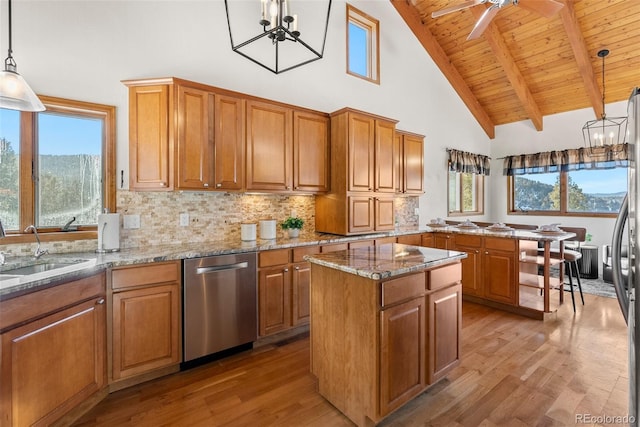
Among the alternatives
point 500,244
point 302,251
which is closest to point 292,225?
point 302,251

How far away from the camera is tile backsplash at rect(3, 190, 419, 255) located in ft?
8.77

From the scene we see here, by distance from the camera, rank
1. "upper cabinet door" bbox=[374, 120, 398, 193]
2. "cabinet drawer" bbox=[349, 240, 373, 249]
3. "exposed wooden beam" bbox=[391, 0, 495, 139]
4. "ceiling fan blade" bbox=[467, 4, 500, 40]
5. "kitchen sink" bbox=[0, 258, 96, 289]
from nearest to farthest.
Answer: "kitchen sink" bbox=[0, 258, 96, 289] → "ceiling fan blade" bbox=[467, 4, 500, 40] → "cabinet drawer" bbox=[349, 240, 373, 249] → "upper cabinet door" bbox=[374, 120, 398, 193] → "exposed wooden beam" bbox=[391, 0, 495, 139]

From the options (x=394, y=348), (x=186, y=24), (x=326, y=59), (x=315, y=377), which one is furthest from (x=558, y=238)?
(x=186, y=24)

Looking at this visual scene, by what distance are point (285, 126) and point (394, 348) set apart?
7.92ft

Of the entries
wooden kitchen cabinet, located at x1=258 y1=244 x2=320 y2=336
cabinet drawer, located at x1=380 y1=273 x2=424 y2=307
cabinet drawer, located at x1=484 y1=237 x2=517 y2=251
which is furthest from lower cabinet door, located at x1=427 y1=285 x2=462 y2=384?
cabinet drawer, located at x1=484 y1=237 x2=517 y2=251

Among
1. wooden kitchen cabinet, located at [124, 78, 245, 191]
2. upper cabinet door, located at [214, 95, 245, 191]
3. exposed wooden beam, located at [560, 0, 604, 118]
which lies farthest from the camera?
exposed wooden beam, located at [560, 0, 604, 118]

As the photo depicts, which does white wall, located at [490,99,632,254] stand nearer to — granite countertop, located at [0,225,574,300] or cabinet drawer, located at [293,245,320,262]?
granite countertop, located at [0,225,574,300]

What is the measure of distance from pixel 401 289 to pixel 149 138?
7.86ft

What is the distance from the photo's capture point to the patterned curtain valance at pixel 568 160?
5.10 m

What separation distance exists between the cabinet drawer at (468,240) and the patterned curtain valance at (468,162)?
204cm

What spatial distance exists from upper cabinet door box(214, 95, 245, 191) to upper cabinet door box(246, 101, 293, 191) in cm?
8

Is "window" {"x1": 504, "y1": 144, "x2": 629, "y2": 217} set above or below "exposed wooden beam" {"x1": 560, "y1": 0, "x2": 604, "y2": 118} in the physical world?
below

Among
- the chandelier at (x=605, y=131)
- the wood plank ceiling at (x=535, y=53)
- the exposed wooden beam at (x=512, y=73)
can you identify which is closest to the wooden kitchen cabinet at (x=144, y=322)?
the wood plank ceiling at (x=535, y=53)

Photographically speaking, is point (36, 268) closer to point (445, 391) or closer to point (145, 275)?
point (145, 275)
